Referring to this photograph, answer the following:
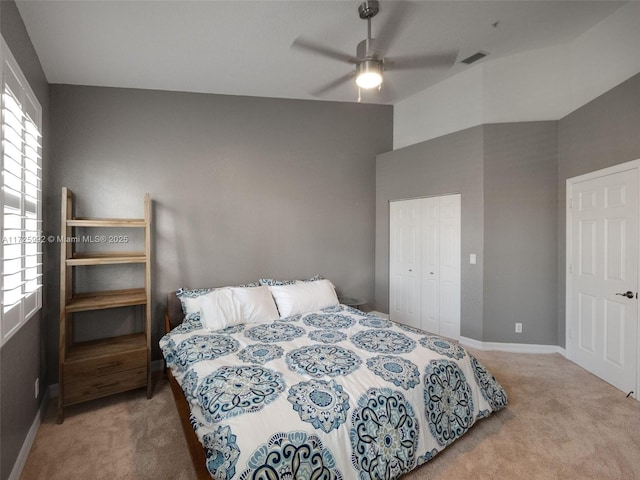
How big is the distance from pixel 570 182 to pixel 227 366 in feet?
12.4

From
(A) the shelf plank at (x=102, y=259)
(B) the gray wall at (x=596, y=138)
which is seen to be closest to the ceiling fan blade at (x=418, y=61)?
(B) the gray wall at (x=596, y=138)

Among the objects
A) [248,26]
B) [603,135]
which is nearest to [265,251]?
[248,26]

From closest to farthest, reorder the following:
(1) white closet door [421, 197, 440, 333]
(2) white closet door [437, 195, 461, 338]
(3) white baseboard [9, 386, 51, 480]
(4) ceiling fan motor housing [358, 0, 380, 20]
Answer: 1. (3) white baseboard [9, 386, 51, 480]
2. (4) ceiling fan motor housing [358, 0, 380, 20]
3. (2) white closet door [437, 195, 461, 338]
4. (1) white closet door [421, 197, 440, 333]

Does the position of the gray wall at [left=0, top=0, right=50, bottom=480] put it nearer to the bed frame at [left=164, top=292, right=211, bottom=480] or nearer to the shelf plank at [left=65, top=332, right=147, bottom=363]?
the shelf plank at [left=65, top=332, right=147, bottom=363]

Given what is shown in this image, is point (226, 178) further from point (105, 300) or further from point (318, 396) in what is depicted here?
point (318, 396)

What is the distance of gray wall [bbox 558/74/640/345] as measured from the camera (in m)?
2.59

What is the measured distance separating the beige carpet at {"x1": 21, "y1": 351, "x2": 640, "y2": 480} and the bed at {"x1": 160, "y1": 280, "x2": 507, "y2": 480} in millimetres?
154

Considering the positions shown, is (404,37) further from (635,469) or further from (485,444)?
(635,469)

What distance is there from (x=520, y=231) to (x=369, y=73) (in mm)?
2618

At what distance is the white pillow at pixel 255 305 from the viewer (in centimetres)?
289

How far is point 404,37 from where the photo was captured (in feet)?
8.70

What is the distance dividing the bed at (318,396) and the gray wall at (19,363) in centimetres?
86

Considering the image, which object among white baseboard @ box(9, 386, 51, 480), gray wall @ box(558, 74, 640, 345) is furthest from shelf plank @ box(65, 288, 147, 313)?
gray wall @ box(558, 74, 640, 345)

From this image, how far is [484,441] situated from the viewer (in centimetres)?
199
